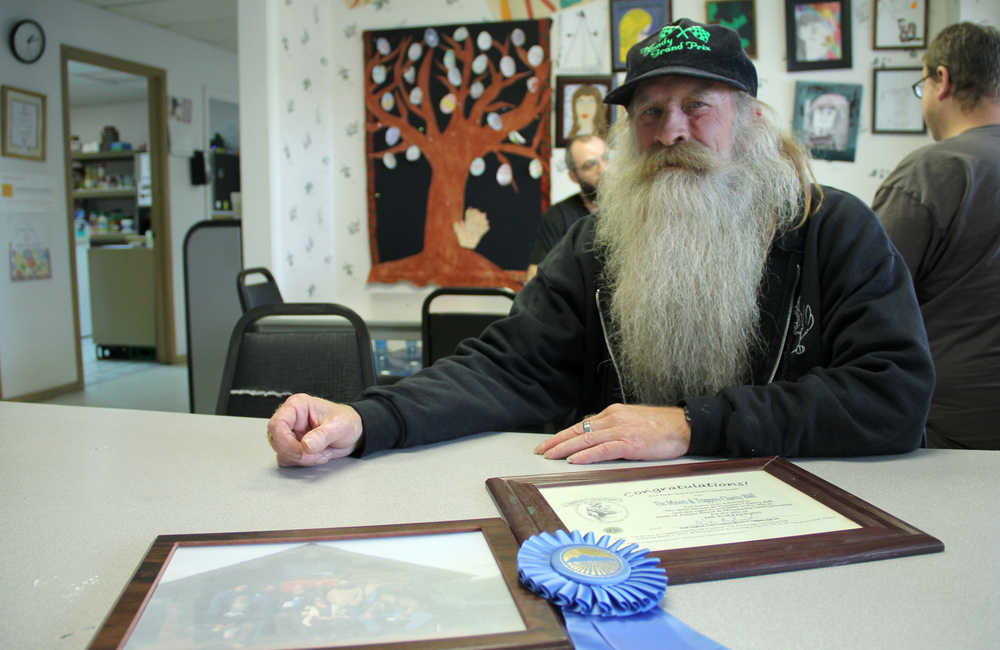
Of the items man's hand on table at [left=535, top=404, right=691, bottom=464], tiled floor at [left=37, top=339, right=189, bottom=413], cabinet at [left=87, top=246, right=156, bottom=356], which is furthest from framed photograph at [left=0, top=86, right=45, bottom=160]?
man's hand on table at [left=535, top=404, right=691, bottom=464]

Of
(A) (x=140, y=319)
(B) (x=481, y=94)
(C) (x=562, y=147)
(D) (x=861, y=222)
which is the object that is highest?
(B) (x=481, y=94)

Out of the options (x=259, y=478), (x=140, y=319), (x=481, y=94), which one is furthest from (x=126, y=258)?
(x=259, y=478)

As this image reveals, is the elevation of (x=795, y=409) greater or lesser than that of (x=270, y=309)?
lesser

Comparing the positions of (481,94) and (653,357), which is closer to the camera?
(653,357)

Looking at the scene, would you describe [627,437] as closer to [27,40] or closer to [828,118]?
[828,118]

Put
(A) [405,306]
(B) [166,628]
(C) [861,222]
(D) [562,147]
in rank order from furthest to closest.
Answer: (A) [405,306], (D) [562,147], (C) [861,222], (B) [166,628]

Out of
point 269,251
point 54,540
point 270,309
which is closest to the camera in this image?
point 54,540

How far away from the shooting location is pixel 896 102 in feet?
11.0

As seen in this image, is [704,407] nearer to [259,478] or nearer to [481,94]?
[259,478]

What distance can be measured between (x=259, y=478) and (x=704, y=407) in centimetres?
67

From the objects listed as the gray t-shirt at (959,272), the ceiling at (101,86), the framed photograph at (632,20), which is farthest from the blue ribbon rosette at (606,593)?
the ceiling at (101,86)

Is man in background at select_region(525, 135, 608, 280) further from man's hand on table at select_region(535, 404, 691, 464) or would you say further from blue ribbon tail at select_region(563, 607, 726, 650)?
blue ribbon tail at select_region(563, 607, 726, 650)

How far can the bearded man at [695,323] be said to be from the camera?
1052 millimetres

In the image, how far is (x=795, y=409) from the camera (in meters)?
1.05
